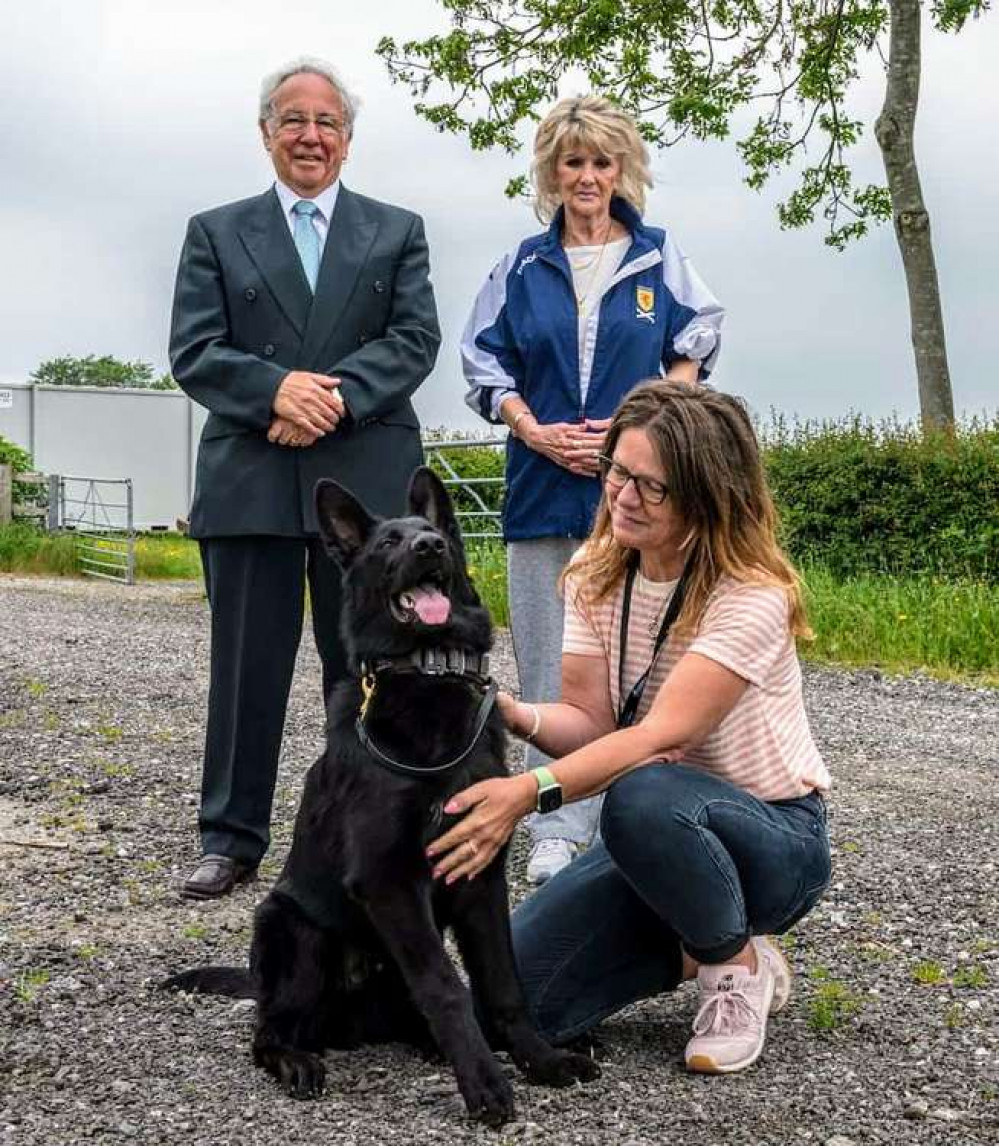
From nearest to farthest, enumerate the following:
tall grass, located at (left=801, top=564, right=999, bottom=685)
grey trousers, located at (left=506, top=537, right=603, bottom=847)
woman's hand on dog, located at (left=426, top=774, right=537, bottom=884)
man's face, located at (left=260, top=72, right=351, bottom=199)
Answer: woman's hand on dog, located at (left=426, top=774, right=537, bottom=884), man's face, located at (left=260, top=72, right=351, bottom=199), grey trousers, located at (left=506, top=537, right=603, bottom=847), tall grass, located at (left=801, top=564, right=999, bottom=685)

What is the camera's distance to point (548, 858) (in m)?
4.88

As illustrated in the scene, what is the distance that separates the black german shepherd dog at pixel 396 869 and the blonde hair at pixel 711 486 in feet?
1.61

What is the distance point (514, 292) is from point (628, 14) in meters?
13.5

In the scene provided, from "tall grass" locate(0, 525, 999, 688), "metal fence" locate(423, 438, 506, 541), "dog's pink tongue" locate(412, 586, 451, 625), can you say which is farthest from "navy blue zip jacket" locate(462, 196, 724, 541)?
"metal fence" locate(423, 438, 506, 541)

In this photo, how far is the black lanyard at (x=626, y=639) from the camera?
3.56m

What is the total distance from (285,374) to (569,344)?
3.02 feet

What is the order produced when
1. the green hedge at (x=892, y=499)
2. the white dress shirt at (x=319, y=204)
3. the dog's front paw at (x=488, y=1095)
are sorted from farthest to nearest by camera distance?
the green hedge at (x=892, y=499), the white dress shirt at (x=319, y=204), the dog's front paw at (x=488, y=1095)

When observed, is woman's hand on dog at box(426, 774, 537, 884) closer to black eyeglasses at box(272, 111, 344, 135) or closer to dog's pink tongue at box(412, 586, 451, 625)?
dog's pink tongue at box(412, 586, 451, 625)

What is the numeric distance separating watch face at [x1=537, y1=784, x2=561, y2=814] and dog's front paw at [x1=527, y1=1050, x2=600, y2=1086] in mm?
517

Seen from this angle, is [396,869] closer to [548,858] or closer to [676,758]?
[676,758]

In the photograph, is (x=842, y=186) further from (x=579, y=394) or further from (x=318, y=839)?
(x=318, y=839)

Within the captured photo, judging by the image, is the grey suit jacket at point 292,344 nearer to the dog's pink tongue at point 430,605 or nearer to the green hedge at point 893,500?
the dog's pink tongue at point 430,605

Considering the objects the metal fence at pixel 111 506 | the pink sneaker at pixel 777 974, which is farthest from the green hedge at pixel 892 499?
the pink sneaker at pixel 777 974

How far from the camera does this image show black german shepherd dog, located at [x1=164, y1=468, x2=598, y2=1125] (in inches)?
121
